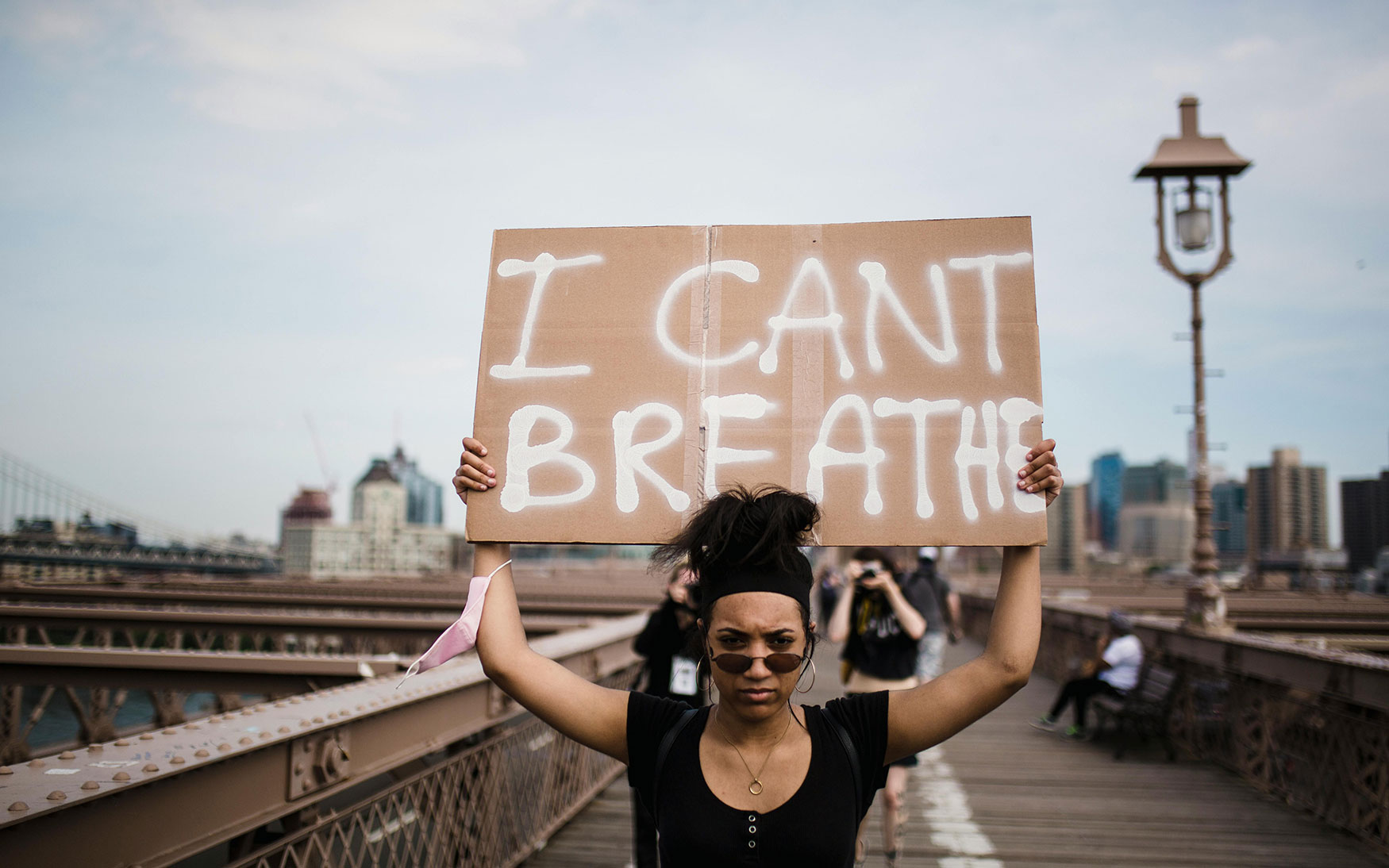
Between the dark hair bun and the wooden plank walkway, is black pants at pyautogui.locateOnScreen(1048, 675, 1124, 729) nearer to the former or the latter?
the wooden plank walkway

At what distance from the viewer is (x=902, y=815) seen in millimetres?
5711

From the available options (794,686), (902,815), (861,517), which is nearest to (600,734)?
(794,686)

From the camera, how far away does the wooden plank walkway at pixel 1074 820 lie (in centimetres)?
601

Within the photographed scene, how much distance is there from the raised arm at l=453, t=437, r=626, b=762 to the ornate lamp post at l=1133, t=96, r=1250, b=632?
9261 millimetres

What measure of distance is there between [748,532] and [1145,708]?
29.9 ft

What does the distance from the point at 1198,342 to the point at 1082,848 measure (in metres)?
6.06

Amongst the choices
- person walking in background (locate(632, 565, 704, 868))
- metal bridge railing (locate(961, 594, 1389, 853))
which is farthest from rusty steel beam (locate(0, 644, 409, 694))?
metal bridge railing (locate(961, 594, 1389, 853))

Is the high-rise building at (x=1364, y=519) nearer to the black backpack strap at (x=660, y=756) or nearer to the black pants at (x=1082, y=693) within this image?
the black pants at (x=1082, y=693)

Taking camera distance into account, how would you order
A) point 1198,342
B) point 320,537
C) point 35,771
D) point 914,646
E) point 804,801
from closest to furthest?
1. point 804,801
2. point 35,771
3. point 914,646
4. point 1198,342
5. point 320,537

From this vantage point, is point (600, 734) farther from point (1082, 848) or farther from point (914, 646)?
point (1082, 848)

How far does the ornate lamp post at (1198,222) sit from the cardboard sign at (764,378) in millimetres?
8756

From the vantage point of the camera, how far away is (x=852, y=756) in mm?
2047

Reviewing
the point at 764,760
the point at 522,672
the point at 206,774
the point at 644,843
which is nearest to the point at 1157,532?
the point at 644,843

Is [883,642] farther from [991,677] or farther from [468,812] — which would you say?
[991,677]
